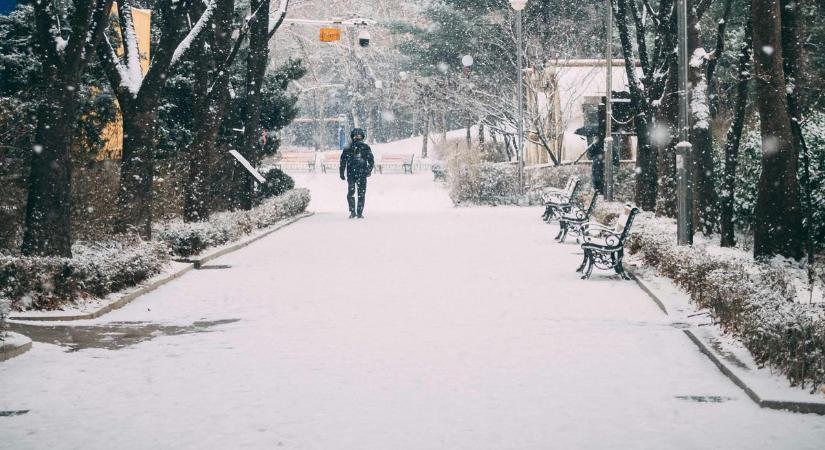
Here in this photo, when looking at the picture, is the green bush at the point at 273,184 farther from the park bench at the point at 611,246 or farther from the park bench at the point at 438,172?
the park bench at the point at 438,172

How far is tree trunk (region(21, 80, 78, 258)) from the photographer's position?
1461 centimetres

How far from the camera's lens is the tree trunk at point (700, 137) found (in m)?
21.0

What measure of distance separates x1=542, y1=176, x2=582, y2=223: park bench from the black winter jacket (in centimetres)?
467

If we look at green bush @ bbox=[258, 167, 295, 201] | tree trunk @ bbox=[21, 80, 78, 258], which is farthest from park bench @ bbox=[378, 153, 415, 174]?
tree trunk @ bbox=[21, 80, 78, 258]

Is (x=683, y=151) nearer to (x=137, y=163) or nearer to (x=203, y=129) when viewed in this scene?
(x=137, y=163)

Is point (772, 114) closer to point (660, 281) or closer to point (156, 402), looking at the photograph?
point (660, 281)

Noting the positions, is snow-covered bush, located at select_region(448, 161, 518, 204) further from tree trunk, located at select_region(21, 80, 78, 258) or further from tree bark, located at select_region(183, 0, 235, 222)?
tree trunk, located at select_region(21, 80, 78, 258)

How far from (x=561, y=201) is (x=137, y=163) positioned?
1325 cm

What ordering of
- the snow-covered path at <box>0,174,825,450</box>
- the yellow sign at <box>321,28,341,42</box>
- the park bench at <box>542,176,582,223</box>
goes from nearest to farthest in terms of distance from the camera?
the snow-covered path at <box>0,174,825,450</box>, the park bench at <box>542,176,582,223</box>, the yellow sign at <box>321,28,341,42</box>

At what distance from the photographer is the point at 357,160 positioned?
30.9m

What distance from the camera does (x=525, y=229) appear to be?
90.8 ft

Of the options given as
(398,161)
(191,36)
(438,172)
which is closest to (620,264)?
(191,36)

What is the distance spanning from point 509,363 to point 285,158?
2513 inches

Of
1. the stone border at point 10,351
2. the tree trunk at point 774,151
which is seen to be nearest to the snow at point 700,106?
the tree trunk at point 774,151
